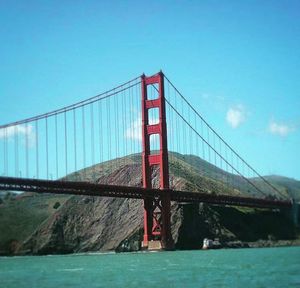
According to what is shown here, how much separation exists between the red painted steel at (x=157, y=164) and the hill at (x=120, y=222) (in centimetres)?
1593

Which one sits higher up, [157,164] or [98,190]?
[157,164]

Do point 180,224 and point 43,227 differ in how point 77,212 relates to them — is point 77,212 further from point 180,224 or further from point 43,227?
point 180,224

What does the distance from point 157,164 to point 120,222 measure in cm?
3242

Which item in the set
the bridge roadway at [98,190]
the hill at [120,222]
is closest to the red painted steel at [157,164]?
the bridge roadway at [98,190]

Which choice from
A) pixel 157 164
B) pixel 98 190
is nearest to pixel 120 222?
pixel 157 164

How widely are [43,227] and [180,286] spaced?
93199mm

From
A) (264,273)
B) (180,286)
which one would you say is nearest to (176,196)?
(264,273)

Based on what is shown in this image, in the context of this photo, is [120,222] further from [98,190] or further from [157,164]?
[98,190]

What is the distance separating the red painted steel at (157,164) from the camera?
83688 millimetres

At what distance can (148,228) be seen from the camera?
8688 centimetres

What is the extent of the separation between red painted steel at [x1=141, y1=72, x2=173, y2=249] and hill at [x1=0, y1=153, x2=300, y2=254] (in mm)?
15932

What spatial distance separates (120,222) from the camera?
114 metres

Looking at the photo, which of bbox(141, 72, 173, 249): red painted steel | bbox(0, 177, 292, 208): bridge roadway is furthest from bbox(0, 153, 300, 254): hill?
bbox(141, 72, 173, 249): red painted steel

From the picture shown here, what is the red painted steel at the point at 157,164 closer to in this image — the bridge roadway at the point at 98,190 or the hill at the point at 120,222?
the bridge roadway at the point at 98,190
